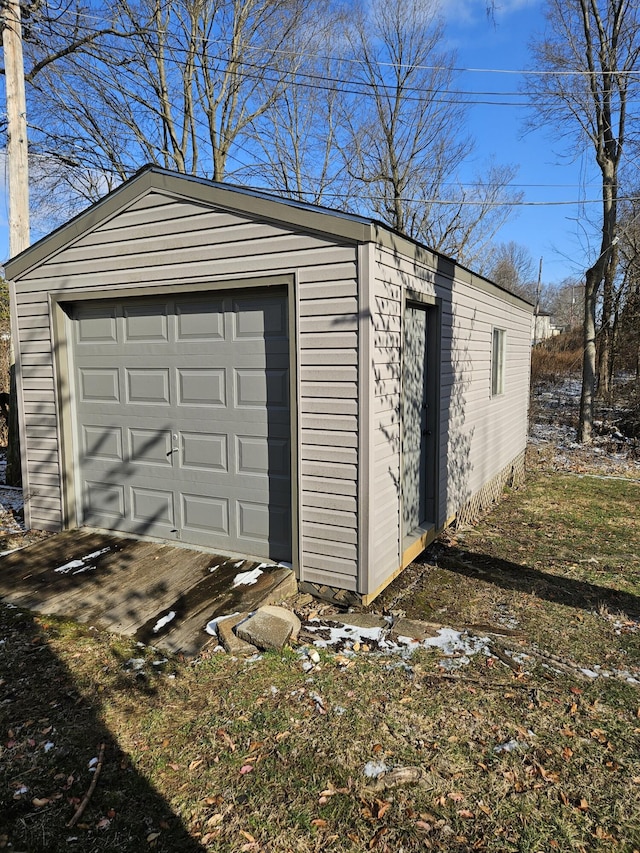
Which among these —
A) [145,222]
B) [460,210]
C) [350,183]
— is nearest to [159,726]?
[145,222]

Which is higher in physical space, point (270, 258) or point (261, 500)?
point (270, 258)

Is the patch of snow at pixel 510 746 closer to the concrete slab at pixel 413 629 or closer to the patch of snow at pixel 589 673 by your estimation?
the patch of snow at pixel 589 673

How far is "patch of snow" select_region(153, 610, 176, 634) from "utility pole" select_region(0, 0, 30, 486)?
4.69 meters

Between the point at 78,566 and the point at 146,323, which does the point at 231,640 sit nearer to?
the point at 78,566

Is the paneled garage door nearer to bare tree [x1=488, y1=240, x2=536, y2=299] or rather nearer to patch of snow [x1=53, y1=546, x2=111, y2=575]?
patch of snow [x1=53, y1=546, x2=111, y2=575]

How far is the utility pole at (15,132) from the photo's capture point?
24.5ft

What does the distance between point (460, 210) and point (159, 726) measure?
70.8ft

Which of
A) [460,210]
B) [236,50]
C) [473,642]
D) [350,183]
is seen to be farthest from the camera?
[460,210]


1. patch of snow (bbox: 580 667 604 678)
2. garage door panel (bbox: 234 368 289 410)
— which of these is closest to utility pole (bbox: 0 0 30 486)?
garage door panel (bbox: 234 368 289 410)

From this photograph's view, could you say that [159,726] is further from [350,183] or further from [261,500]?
[350,183]

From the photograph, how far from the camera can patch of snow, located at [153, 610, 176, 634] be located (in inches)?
151

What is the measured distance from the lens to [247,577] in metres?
4.42

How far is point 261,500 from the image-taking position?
4723 mm

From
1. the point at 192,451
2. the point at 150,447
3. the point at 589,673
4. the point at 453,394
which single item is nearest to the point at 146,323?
the point at 150,447
